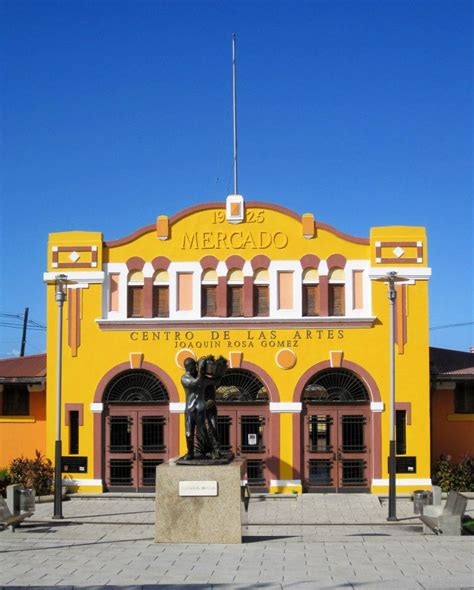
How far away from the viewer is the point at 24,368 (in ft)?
97.0

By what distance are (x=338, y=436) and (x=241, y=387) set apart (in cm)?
332

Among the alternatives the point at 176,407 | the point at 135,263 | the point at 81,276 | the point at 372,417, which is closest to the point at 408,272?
the point at 372,417

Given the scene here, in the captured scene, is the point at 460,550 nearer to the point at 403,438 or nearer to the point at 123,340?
the point at 403,438

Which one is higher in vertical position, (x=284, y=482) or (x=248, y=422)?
(x=248, y=422)

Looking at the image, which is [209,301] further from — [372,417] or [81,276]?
[372,417]

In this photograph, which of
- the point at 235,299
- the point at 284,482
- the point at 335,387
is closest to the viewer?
the point at 284,482

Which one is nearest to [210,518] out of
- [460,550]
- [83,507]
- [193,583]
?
[193,583]

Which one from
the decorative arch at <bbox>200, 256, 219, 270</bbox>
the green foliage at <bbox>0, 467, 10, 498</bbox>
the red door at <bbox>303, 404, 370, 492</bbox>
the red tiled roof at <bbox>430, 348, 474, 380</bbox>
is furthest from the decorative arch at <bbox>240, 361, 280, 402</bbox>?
the green foliage at <bbox>0, 467, 10, 498</bbox>

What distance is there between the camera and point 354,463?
87.2 feet

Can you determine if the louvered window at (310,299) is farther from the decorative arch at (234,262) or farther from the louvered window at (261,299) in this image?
the decorative arch at (234,262)

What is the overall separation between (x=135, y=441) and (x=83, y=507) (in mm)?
2823

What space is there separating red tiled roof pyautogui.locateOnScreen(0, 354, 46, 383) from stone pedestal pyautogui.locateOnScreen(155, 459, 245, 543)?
35.9 feet

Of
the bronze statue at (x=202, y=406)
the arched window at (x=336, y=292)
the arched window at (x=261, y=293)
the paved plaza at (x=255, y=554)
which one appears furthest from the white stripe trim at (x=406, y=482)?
the bronze statue at (x=202, y=406)

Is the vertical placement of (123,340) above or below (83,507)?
above
